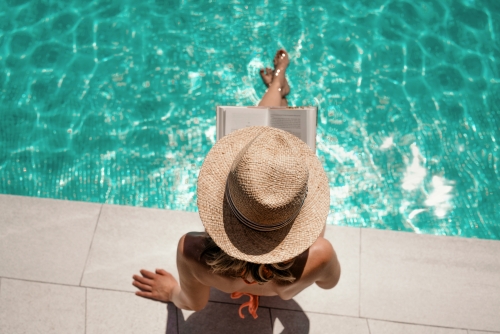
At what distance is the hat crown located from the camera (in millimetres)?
1395

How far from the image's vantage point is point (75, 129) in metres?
3.53

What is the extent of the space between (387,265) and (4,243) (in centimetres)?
274

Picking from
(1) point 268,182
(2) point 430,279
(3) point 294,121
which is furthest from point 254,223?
(2) point 430,279

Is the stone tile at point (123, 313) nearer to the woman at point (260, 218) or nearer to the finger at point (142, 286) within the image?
the finger at point (142, 286)

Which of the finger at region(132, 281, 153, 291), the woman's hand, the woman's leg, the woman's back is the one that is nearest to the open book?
the woman's leg

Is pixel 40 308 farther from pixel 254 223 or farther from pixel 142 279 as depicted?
pixel 254 223

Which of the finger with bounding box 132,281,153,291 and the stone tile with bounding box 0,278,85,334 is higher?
the finger with bounding box 132,281,153,291

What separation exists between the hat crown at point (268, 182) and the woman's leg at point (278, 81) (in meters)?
1.78

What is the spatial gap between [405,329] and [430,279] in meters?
0.40

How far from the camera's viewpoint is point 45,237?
10.0 feet

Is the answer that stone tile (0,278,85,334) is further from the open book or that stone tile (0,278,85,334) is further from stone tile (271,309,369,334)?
the open book

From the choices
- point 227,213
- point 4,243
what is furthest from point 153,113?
point 227,213

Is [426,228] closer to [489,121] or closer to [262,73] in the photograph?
[489,121]

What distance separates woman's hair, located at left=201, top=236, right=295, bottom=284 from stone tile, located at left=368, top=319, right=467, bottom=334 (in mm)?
1352
